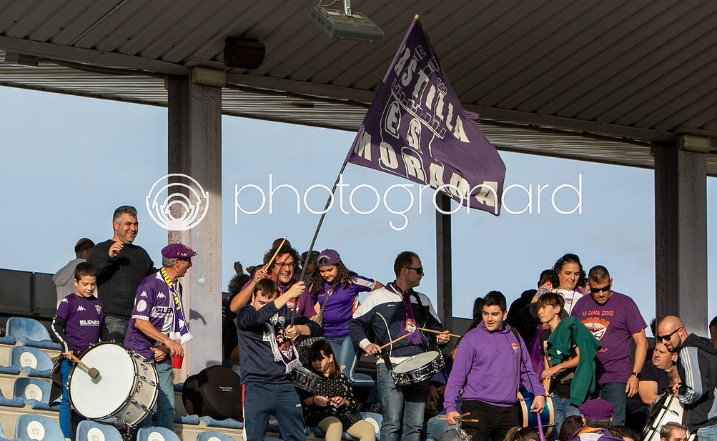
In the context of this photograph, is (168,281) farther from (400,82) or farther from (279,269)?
(400,82)

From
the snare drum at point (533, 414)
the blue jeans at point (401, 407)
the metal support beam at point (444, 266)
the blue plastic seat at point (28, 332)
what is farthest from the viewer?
the metal support beam at point (444, 266)

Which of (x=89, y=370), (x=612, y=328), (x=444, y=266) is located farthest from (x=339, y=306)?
(x=444, y=266)

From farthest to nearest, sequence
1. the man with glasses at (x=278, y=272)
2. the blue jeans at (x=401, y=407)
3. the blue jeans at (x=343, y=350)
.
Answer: the blue jeans at (x=343, y=350)
the man with glasses at (x=278, y=272)
the blue jeans at (x=401, y=407)

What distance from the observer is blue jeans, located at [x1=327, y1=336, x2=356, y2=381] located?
47.9 feet

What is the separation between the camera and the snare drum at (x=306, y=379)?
13258 millimetres

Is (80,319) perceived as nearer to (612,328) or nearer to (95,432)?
(95,432)

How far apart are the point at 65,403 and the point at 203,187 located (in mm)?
3864

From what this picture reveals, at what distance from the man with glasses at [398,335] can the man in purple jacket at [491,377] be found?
820mm

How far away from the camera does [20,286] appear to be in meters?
22.4

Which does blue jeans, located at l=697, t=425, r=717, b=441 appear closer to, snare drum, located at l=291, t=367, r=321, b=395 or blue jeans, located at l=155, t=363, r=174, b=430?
snare drum, located at l=291, t=367, r=321, b=395

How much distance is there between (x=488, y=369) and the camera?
12719mm

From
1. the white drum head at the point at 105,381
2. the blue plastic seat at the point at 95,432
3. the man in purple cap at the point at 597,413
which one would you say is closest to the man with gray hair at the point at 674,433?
the man in purple cap at the point at 597,413

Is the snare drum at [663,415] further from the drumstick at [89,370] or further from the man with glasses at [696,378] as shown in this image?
the drumstick at [89,370]

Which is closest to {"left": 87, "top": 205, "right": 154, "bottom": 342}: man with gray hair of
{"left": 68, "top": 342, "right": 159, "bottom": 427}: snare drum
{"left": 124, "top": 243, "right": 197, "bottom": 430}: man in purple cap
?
{"left": 124, "top": 243, "right": 197, "bottom": 430}: man in purple cap
